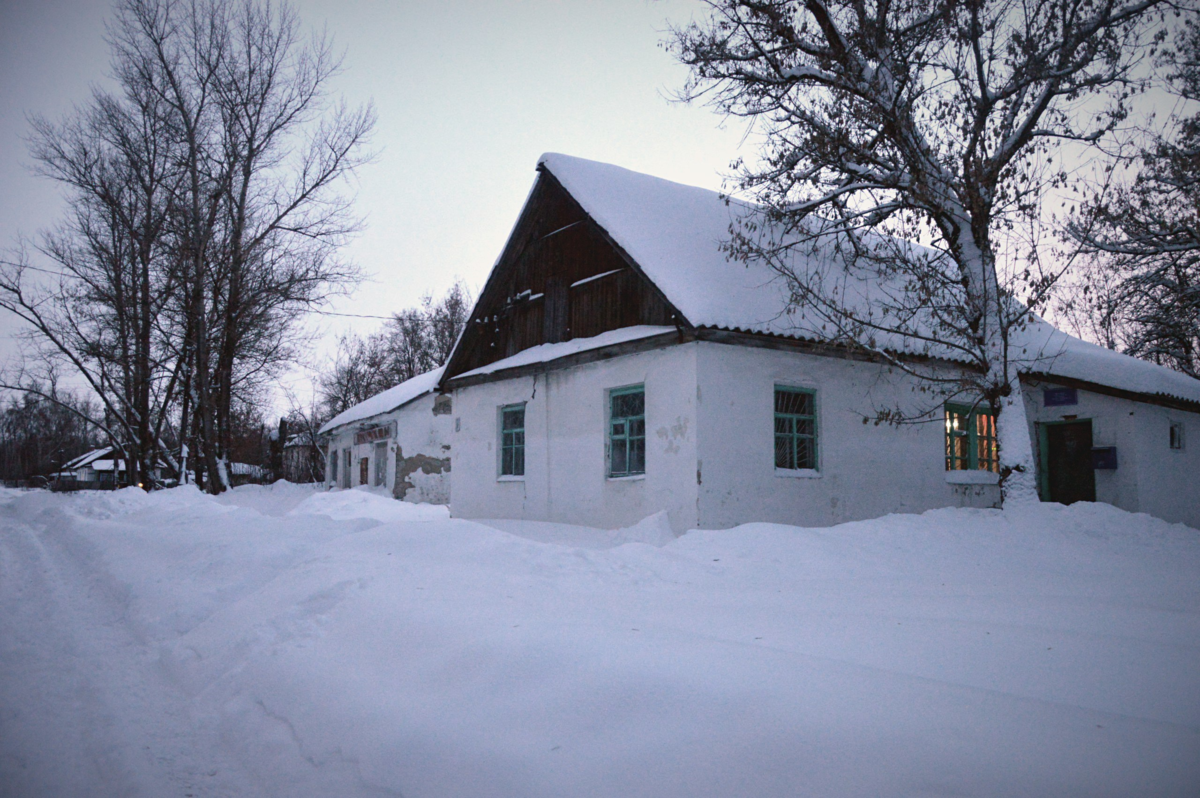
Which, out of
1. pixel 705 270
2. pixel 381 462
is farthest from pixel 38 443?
pixel 705 270

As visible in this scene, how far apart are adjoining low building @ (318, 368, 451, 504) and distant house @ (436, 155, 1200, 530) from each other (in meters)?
8.00

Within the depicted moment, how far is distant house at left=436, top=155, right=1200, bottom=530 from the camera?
34.6 feet

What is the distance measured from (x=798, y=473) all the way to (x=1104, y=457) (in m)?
7.61

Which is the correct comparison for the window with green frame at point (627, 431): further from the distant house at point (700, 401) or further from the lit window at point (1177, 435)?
the lit window at point (1177, 435)

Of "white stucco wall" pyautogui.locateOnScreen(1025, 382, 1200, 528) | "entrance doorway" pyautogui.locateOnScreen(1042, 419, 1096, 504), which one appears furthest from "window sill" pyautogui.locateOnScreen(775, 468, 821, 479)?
"entrance doorway" pyautogui.locateOnScreen(1042, 419, 1096, 504)

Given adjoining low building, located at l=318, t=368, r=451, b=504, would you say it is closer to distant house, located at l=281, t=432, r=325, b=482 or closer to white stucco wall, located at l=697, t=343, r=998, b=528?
white stucco wall, located at l=697, t=343, r=998, b=528

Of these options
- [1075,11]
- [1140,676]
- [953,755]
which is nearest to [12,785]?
[953,755]

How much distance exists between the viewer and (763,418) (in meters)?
10.8

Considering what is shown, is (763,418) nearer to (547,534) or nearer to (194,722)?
(547,534)

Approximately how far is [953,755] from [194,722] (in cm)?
366

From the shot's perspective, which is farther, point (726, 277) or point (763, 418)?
point (726, 277)

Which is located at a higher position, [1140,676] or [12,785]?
[1140,676]

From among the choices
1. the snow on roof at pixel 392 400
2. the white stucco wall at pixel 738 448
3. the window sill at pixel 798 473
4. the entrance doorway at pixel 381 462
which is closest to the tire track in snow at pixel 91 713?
the white stucco wall at pixel 738 448

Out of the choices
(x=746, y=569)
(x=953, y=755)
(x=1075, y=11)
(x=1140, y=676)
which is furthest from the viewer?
(x=1075, y=11)
